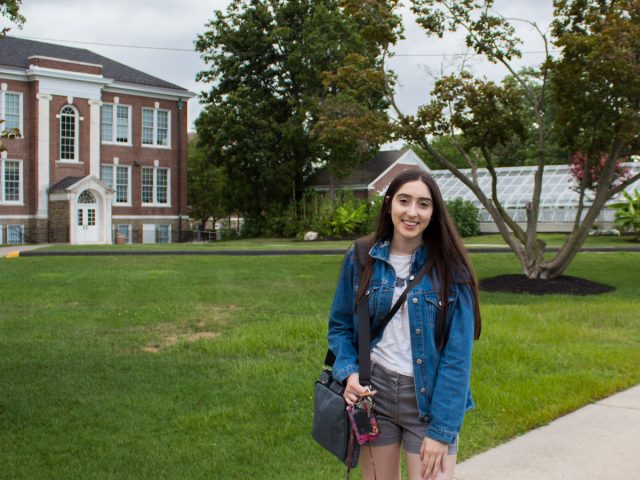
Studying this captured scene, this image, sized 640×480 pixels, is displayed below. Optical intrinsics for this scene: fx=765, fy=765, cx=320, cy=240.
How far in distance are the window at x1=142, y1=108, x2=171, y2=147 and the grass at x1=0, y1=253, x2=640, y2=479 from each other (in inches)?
1160

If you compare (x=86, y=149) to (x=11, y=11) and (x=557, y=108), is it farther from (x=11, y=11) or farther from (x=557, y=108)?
(x=11, y=11)

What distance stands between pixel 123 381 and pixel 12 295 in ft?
22.4

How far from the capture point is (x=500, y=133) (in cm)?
1605

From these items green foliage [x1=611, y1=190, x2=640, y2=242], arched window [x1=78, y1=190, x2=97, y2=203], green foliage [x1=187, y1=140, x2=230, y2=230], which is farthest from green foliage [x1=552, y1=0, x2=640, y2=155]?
green foliage [x1=187, y1=140, x2=230, y2=230]

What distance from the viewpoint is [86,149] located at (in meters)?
40.0

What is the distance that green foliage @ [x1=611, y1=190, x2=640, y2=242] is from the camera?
33.4 m

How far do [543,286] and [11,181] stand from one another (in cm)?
3078

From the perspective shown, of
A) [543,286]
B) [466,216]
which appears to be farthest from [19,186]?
[543,286]

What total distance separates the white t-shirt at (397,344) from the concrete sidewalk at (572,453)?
6.50 ft

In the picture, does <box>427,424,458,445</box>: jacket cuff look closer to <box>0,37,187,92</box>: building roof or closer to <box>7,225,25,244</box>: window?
<box>7,225,25,244</box>: window

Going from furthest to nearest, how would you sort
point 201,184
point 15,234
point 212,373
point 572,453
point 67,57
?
point 201,184 → point 67,57 → point 15,234 → point 212,373 → point 572,453

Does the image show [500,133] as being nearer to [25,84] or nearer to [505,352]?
[505,352]

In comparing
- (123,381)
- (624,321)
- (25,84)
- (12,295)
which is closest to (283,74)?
(25,84)

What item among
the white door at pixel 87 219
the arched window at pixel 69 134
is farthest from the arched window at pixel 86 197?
the arched window at pixel 69 134
